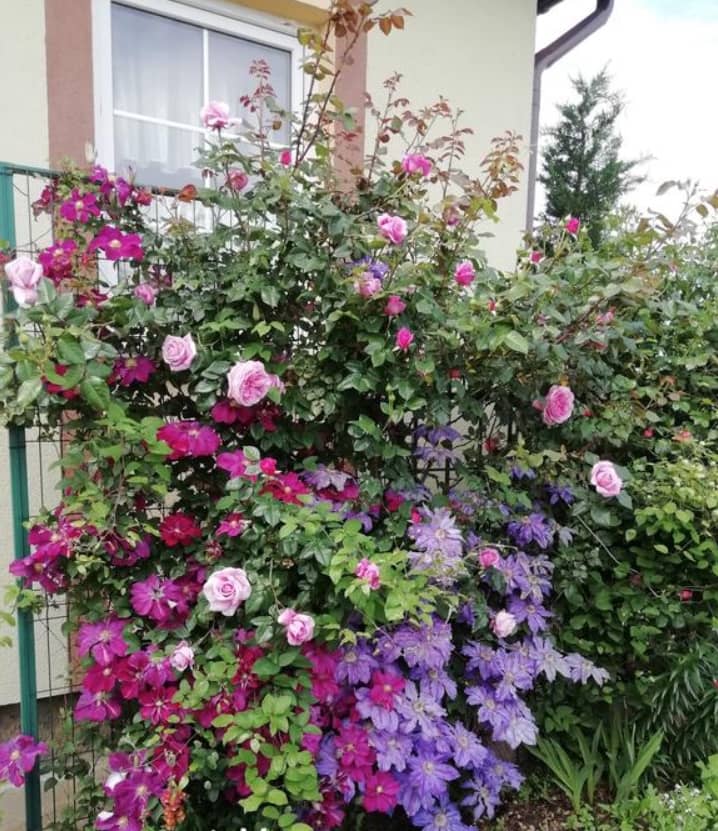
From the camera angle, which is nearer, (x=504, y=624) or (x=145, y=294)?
(x=145, y=294)

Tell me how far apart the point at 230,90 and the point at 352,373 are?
1.94 meters

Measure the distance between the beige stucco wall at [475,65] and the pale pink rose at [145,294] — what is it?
6.46 feet

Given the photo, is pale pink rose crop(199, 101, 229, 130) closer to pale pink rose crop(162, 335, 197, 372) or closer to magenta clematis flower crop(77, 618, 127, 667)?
pale pink rose crop(162, 335, 197, 372)

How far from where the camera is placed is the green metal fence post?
1.96 meters

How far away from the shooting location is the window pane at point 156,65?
8.93ft

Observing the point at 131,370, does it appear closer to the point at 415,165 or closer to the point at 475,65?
the point at 415,165

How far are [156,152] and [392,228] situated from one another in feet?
5.36

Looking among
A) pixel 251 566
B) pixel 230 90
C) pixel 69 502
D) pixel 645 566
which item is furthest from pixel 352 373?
pixel 230 90

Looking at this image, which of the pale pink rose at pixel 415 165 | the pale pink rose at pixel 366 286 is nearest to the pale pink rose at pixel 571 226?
the pale pink rose at pixel 415 165

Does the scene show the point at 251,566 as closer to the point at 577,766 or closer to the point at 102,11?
the point at 577,766

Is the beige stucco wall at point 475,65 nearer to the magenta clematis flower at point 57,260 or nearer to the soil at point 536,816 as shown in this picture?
the magenta clematis flower at point 57,260

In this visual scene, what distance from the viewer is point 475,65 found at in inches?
142

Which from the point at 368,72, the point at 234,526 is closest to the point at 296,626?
the point at 234,526

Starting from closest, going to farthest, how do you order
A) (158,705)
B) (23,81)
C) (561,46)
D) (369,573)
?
(369,573)
(158,705)
(23,81)
(561,46)
